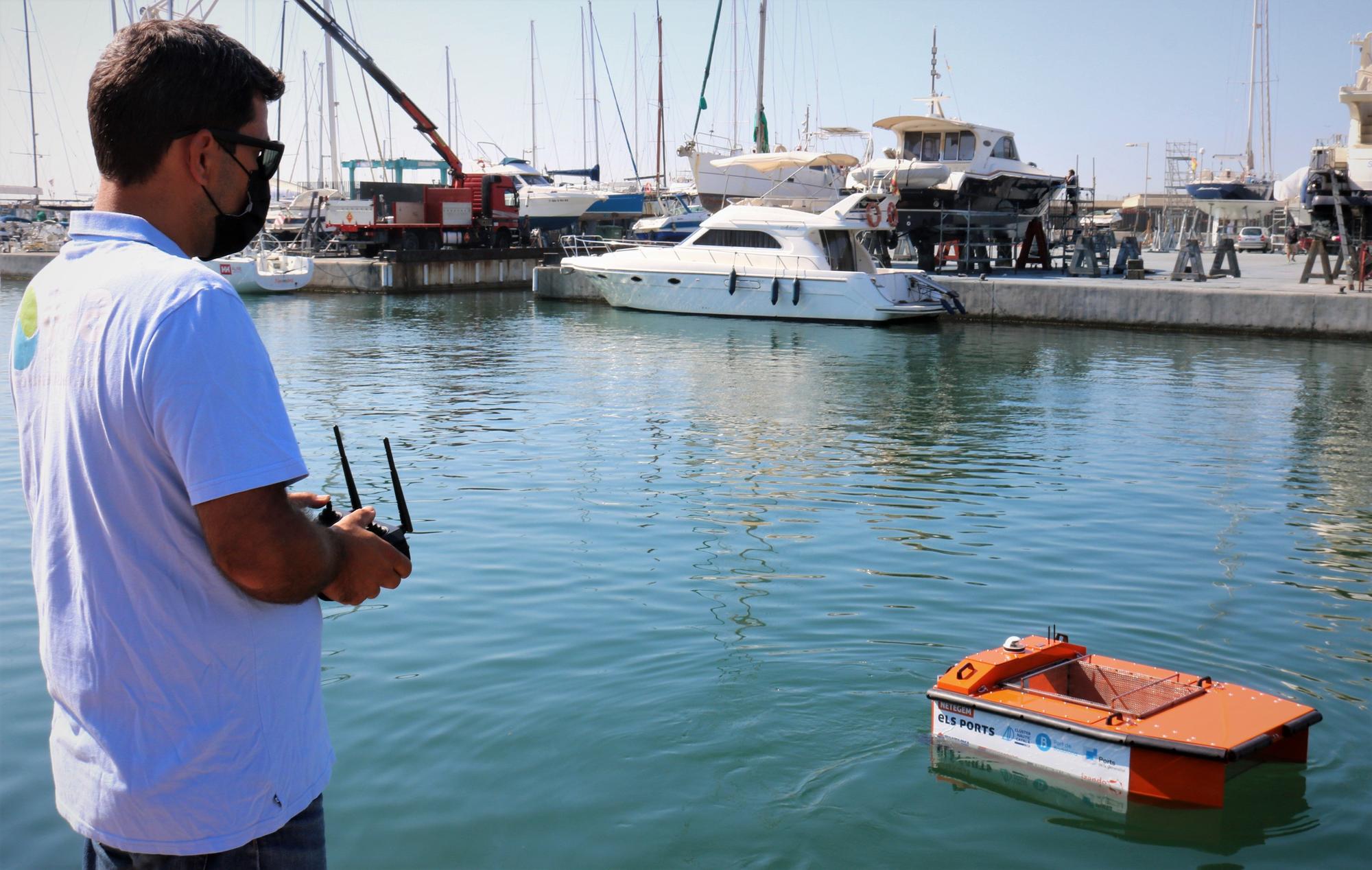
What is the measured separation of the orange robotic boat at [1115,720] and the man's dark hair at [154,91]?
13.1 feet

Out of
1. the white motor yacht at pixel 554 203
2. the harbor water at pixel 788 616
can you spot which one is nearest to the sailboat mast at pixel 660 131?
the white motor yacht at pixel 554 203

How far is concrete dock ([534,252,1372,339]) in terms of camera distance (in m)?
23.5

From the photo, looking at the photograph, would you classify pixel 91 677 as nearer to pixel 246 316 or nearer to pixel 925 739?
pixel 246 316

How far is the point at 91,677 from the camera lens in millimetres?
1869

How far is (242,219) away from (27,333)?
0.39 m

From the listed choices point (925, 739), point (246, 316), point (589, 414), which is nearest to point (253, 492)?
point (246, 316)

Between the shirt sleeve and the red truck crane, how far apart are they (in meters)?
40.5

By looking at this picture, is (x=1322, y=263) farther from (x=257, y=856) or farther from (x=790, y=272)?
(x=257, y=856)

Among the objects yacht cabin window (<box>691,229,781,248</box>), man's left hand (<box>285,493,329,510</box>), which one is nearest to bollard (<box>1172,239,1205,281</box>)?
yacht cabin window (<box>691,229,781,248</box>)

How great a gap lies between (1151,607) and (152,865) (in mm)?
6498

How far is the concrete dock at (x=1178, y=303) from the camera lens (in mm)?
23484

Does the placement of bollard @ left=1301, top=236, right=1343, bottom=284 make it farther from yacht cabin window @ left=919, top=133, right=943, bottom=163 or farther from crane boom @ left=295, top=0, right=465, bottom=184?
crane boom @ left=295, top=0, right=465, bottom=184

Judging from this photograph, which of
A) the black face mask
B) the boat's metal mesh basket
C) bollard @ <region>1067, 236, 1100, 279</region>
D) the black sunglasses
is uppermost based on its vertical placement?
bollard @ <region>1067, 236, 1100, 279</region>

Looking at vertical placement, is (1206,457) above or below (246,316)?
below
